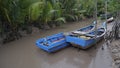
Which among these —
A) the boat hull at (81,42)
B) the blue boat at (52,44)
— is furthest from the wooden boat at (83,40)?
the blue boat at (52,44)

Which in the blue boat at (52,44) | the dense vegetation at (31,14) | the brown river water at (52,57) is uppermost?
the dense vegetation at (31,14)

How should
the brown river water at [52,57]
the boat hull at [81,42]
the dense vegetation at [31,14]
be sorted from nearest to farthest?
the brown river water at [52,57] < the boat hull at [81,42] < the dense vegetation at [31,14]

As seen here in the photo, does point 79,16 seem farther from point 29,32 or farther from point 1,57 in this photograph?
point 1,57

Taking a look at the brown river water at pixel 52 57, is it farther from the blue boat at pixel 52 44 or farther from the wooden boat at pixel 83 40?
the wooden boat at pixel 83 40

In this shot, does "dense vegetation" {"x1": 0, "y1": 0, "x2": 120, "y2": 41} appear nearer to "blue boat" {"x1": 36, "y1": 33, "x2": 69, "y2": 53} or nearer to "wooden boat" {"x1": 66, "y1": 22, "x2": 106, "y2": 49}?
"wooden boat" {"x1": 66, "y1": 22, "x2": 106, "y2": 49}

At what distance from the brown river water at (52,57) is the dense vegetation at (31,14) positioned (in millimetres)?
1091

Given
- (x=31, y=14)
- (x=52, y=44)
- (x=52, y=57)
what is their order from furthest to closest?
1. (x=31, y=14)
2. (x=52, y=44)
3. (x=52, y=57)

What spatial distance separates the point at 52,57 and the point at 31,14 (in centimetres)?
361

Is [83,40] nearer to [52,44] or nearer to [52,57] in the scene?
[52,44]

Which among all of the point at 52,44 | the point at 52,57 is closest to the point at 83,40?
the point at 52,44

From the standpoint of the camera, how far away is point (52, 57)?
19.9 feet

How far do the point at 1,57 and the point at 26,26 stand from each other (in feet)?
10.3

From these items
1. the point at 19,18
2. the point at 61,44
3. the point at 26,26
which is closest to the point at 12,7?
the point at 19,18

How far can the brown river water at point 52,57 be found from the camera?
549 cm
